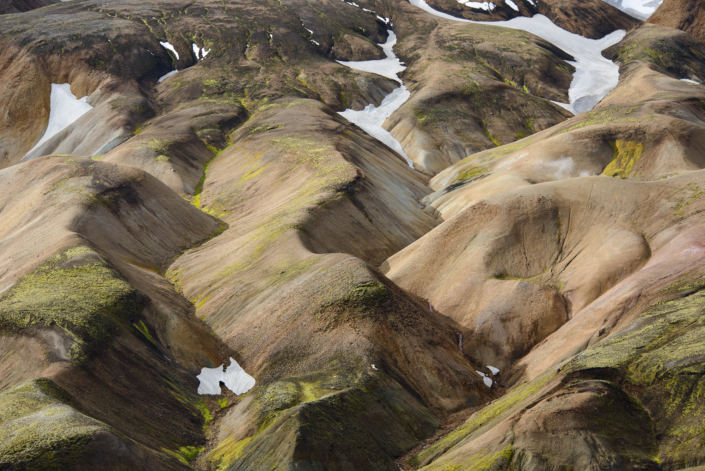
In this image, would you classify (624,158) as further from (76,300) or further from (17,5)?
(17,5)

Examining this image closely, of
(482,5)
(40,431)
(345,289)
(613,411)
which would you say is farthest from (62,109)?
(482,5)

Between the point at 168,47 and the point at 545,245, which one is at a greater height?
the point at 168,47

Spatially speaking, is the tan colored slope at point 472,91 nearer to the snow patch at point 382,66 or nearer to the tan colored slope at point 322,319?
the snow patch at point 382,66

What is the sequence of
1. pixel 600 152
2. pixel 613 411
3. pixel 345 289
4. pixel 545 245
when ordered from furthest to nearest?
pixel 600 152 < pixel 545 245 < pixel 345 289 < pixel 613 411

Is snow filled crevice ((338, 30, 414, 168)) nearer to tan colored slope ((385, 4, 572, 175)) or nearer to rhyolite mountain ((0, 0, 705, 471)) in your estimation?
tan colored slope ((385, 4, 572, 175))

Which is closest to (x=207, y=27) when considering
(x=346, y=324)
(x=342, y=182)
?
(x=342, y=182)

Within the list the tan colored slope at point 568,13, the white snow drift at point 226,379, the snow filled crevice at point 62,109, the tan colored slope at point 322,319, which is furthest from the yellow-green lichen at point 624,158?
the tan colored slope at point 568,13

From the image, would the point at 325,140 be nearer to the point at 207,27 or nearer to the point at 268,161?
the point at 268,161
